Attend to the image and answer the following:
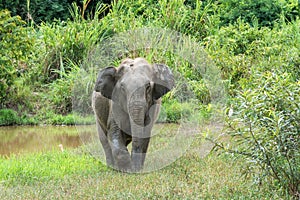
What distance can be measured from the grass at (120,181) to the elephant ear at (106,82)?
99cm

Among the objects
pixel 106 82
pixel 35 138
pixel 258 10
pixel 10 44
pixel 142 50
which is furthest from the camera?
pixel 258 10

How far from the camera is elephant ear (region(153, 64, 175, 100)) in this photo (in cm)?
842

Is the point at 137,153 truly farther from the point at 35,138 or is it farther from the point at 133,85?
the point at 35,138

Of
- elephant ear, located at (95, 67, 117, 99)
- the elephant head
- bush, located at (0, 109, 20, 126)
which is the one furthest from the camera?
bush, located at (0, 109, 20, 126)

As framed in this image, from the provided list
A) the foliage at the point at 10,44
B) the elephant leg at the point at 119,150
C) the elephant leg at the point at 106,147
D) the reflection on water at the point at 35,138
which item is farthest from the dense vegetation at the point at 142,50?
the elephant leg at the point at 119,150

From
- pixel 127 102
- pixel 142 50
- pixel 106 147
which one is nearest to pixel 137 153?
pixel 106 147

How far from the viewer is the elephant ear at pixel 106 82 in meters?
8.34

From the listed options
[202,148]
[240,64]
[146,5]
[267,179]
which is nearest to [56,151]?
[202,148]

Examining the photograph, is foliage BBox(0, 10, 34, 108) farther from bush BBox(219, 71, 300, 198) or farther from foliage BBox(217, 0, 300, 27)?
bush BBox(219, 71, 300, 198)

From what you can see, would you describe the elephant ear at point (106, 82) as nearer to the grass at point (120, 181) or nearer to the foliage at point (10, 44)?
the grass at point (120, 181)

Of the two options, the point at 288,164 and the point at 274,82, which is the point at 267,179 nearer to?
the point at 288,164

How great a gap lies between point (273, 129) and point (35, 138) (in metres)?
7.23

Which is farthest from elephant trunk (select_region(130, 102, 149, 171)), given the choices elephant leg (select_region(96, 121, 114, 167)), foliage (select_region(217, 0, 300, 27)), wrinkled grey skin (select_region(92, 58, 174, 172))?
foliage (select_region(217, 0, 300, 27))

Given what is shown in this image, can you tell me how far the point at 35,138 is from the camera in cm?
1239
